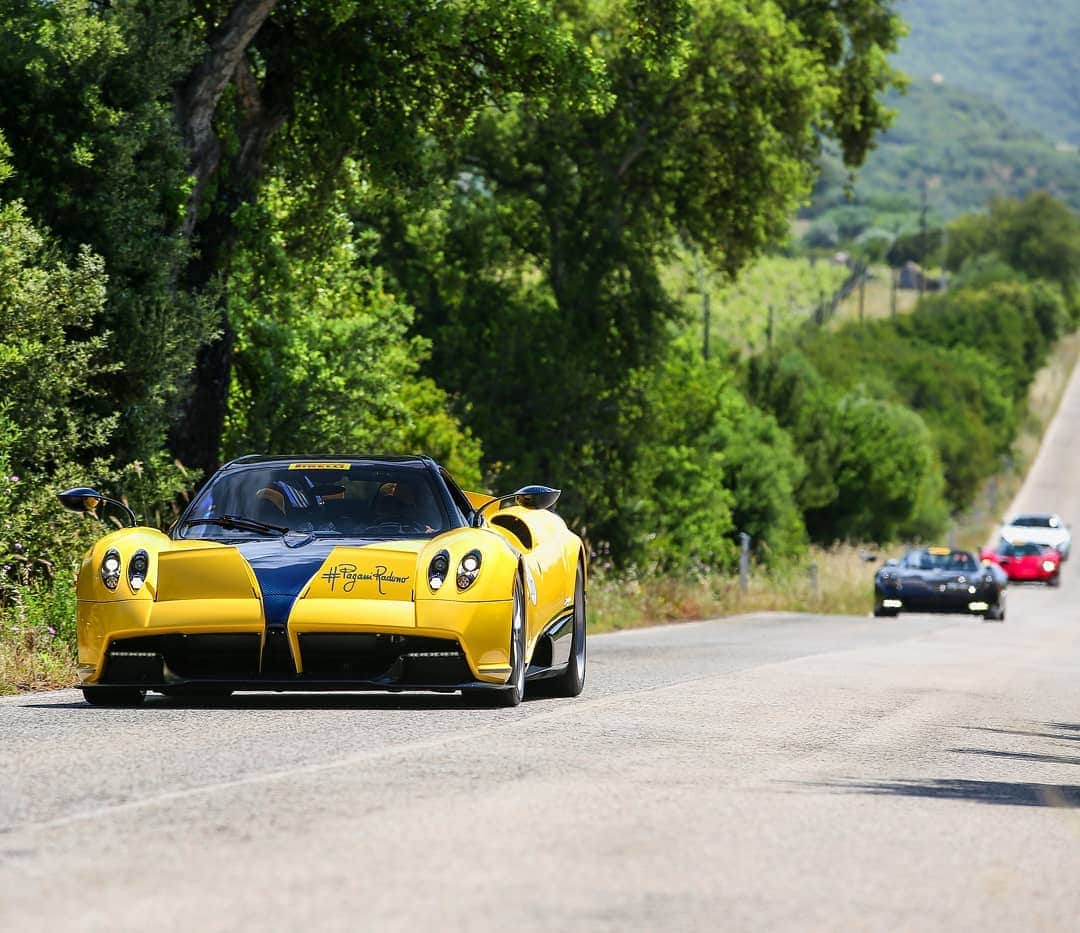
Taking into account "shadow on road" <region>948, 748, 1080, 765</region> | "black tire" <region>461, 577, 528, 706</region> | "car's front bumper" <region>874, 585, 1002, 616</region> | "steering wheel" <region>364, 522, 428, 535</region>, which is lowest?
"car's front bumper" <region>874, 585, 1002, 616</region>

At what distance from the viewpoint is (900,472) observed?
7881cm

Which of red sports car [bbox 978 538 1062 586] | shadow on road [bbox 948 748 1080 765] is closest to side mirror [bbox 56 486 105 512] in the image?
shadow on road [bbox 948 748 1080 765]

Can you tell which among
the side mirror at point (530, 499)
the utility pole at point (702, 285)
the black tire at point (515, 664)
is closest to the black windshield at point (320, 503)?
the side mirror at point (530, 499)

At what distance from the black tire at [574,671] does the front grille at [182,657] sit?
2608mm

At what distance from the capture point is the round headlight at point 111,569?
11.6m

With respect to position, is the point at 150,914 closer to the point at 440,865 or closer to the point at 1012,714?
the point at 440,865

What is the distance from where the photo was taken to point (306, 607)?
1127cm

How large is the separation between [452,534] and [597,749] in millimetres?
2317

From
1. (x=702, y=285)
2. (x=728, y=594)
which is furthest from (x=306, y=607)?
(x=702, y=285)

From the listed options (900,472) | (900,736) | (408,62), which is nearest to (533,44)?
(408,62)

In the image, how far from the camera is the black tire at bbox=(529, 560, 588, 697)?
13.5 meters

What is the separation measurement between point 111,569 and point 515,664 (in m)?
2.29

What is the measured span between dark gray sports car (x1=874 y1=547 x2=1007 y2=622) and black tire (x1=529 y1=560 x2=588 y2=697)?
25007mm

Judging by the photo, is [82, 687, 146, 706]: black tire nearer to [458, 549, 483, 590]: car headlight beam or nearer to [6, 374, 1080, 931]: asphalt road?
[6, 374, 1080, 931]: asphalt road
